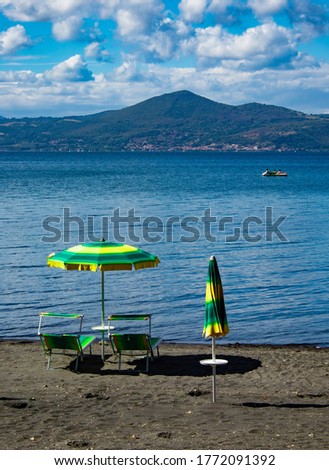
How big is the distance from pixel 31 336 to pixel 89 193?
60644 millimetres

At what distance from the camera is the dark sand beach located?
34.0 ft

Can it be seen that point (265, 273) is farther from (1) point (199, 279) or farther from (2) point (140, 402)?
(2) point (140, 402)

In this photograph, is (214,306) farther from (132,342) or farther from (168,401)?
(132,342)

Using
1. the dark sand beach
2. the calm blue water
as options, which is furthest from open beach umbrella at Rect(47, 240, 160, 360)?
the calm blue water

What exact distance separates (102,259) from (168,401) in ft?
11.4

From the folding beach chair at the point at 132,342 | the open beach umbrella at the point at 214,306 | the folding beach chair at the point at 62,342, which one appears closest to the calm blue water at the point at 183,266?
the folding beach chair at the point at 132,342

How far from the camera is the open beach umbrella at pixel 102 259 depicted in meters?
15.0

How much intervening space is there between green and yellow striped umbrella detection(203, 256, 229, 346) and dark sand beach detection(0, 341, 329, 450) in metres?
1.23

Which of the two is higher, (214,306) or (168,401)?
(214,306)

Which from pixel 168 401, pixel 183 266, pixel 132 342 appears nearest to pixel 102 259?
pixel 132 342

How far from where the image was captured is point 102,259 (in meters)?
15.1

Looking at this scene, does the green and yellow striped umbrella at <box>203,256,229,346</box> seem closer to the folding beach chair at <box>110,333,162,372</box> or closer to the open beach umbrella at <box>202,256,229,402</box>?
the open beach umbrella at <box>202,256,229,402</box>

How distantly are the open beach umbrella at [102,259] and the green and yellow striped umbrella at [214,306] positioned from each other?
326 cm
